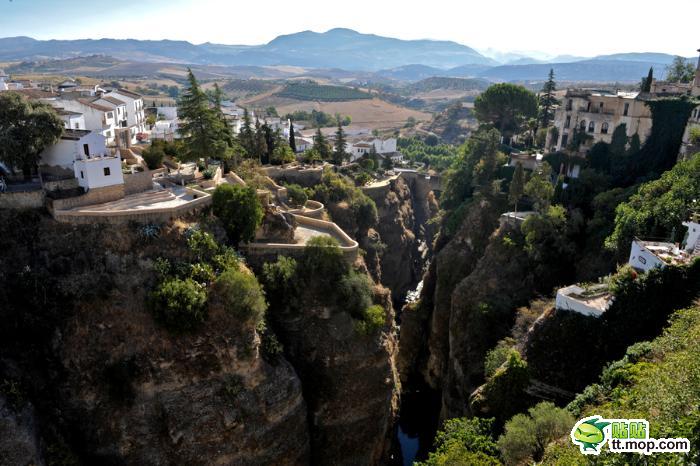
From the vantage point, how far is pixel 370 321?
31875 mm

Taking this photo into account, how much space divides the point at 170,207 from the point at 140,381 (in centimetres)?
994

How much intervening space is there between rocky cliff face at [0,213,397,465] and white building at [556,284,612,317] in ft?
53.7

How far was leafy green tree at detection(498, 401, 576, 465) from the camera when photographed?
20656 millimetres

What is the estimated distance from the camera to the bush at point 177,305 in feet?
83.2

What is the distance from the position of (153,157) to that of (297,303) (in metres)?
16.7

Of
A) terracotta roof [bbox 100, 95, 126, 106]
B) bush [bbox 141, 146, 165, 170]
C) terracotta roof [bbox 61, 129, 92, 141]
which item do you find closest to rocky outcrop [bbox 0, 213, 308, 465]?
terracotta roof [bbox 61, 129, 92, 141]

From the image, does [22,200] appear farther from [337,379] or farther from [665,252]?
[665,252]

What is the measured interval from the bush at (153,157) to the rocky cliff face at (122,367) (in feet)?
36.8

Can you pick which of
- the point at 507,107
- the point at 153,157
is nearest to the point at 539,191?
the point at 507,107

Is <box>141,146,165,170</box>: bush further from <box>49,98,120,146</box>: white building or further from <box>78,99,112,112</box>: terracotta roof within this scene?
<box>78,99,112,112</box>: terracotta roof

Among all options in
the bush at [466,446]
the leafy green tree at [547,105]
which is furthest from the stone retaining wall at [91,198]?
the leafy green tree at [547,105]

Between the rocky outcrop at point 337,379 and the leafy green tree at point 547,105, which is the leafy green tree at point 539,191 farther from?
the leafy green tree at point 547,105

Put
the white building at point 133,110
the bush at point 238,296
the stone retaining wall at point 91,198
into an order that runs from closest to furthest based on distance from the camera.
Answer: the bush at point 238,296
the stone retaining wall at point 91,198
the white building at point 133,110

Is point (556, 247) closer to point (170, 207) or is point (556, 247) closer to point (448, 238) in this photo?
point (448, 238)
